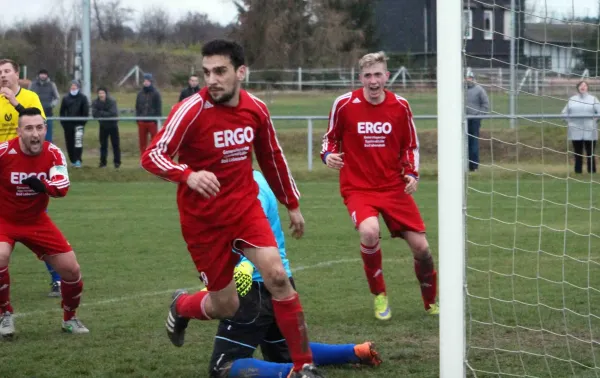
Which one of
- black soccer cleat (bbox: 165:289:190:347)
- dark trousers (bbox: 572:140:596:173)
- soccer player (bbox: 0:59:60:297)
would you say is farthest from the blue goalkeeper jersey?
dark trousers (bbox: 572:140:596:173)

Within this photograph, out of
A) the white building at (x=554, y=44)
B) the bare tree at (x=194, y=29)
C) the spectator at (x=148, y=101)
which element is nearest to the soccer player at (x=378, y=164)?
the white building at (x=554, y=44)

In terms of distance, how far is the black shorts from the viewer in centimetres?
504

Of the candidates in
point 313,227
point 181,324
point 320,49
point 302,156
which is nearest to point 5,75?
point 181,324

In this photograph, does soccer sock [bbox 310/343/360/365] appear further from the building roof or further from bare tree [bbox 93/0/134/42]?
bare tree [bbox 93/0/134/42]

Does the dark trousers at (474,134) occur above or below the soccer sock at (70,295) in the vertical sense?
above

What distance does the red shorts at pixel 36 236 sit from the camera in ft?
21.7

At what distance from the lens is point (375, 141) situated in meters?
7.17

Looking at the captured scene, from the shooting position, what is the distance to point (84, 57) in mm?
21922

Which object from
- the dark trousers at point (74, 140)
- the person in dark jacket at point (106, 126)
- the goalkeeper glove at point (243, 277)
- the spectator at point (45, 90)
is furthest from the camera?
the spectator at point (45, 90)

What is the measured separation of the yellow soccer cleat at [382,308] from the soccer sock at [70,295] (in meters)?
2.09

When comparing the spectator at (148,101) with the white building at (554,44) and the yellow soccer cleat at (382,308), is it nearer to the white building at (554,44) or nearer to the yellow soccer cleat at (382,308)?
the yellow soccer cleat at (382,308)

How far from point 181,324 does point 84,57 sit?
56.7ft

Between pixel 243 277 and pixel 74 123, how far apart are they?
14.5m

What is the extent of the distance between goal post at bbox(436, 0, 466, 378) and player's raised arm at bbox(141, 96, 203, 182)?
1279mm
